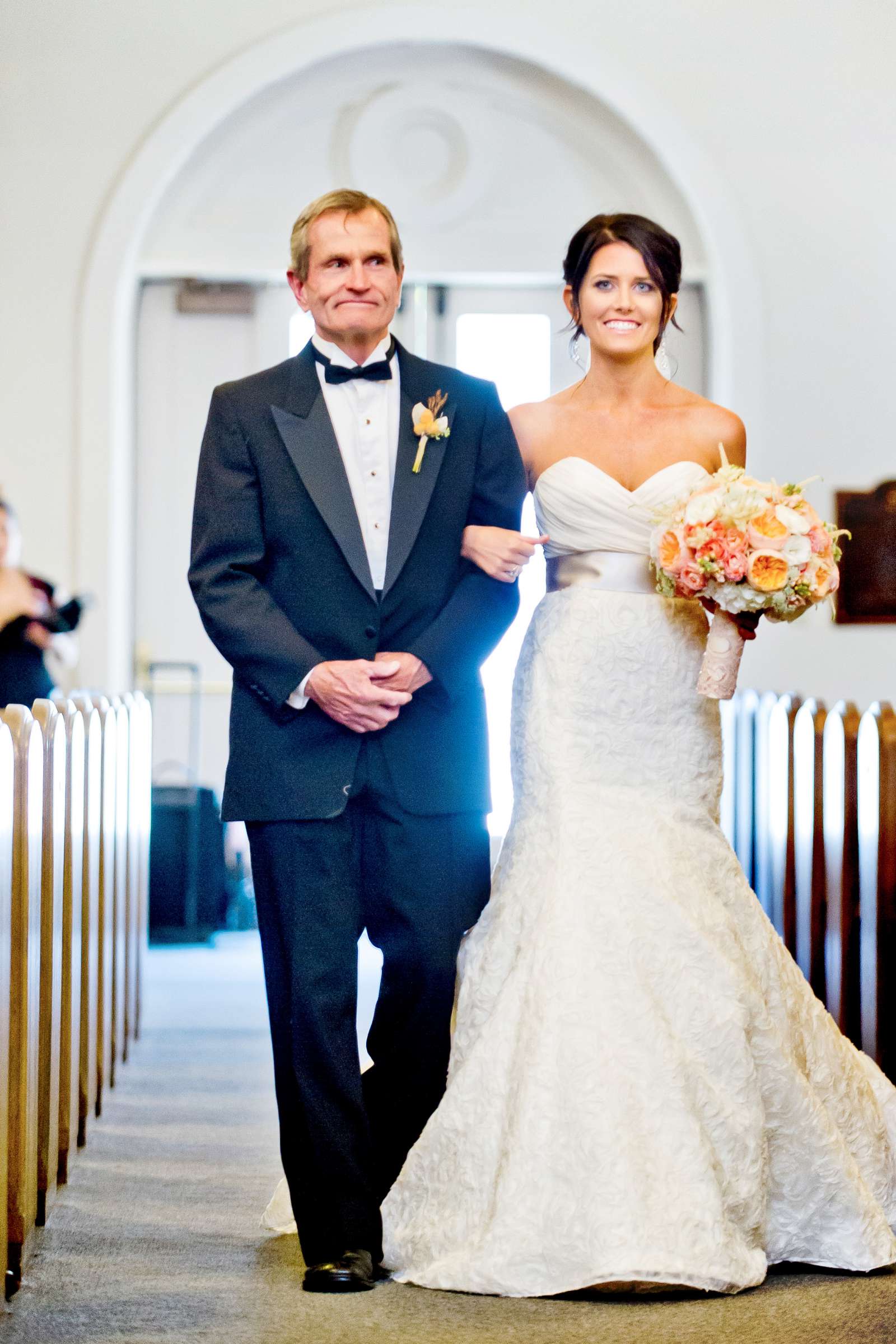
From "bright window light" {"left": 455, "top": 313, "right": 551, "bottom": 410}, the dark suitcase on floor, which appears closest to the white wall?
the dark suitcase on floor

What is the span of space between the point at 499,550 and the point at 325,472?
14.5 inches

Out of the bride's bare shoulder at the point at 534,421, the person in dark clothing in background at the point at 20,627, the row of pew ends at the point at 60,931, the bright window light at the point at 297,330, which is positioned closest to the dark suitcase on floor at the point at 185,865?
the person in dark clothing in background at the point at 20,627

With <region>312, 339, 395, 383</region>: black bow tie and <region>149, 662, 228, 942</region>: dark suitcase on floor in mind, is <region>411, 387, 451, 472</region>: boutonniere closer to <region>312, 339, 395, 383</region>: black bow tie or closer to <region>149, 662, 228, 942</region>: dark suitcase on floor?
<region>312, 339, 395, 383</region>: black bow tie

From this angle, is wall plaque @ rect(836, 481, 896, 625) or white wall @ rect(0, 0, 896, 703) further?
wall plaque @ rect(836, 481, 896, 625)

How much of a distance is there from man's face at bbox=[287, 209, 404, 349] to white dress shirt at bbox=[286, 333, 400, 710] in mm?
88

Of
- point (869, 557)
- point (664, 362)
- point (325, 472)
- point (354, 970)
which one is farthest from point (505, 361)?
point (354, 970)

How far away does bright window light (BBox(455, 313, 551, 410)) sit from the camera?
8875 millimetres

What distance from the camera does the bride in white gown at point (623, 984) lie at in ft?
A: 9.25

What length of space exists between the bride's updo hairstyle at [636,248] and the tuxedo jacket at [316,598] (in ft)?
1.79

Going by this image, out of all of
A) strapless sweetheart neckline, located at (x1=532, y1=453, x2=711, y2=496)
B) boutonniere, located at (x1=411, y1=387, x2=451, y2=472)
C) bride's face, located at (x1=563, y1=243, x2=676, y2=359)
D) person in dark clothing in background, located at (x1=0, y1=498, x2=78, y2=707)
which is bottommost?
person in dark clothing in background, located at (x1=0, y1=498, x2=78, y2=707)

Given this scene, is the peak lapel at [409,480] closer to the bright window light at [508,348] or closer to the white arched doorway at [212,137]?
A: the white arched doorway at [212,137]

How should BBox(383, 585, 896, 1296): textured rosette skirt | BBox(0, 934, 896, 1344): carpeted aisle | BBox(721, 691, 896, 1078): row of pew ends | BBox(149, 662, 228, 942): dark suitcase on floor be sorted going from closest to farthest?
BBox(0, 934, 896, 1344): carpeted aisle
BBox(383, 585, 896, 1296): textured rosette skirt
BBox(721, 691, 896, 1078): row of pew ends
BBox(149, 662, 228, 942): dark suitcase on floor

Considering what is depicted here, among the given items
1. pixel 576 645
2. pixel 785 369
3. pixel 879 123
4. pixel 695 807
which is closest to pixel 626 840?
pixel 695 807

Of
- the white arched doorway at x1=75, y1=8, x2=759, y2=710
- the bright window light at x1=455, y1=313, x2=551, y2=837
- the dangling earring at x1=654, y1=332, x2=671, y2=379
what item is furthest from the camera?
the bright window light at x1=455, y1=313, x2=551, y2=837
